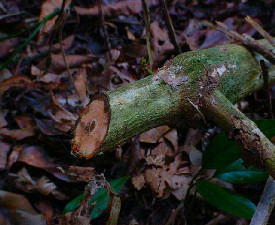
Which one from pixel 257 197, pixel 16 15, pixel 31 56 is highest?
pixel 16 15

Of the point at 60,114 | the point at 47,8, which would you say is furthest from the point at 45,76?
the point at 47,8

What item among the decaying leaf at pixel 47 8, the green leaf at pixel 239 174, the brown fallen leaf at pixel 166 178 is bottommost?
the brown fallen leaf at pixel 166 178

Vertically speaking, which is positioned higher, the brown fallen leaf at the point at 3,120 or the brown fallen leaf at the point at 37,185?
the brown fallen leaf at the point at 3,120

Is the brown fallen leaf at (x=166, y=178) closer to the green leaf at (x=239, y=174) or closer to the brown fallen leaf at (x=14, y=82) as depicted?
the green leaf at (x=239, y=174)

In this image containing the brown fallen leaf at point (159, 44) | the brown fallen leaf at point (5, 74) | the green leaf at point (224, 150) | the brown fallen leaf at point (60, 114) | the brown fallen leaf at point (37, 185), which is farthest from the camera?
the brown fallen leaf at point (159, 44)

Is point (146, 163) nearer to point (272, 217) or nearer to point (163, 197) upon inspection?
point (163, 197)

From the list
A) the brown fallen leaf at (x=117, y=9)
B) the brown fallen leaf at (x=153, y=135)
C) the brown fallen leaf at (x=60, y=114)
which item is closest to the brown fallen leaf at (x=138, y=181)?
the brown fallen leaf at (x=153, y=135)

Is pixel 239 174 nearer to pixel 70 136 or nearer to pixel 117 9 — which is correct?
pixel 70 136

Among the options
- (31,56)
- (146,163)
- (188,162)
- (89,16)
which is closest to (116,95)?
(146,163)
